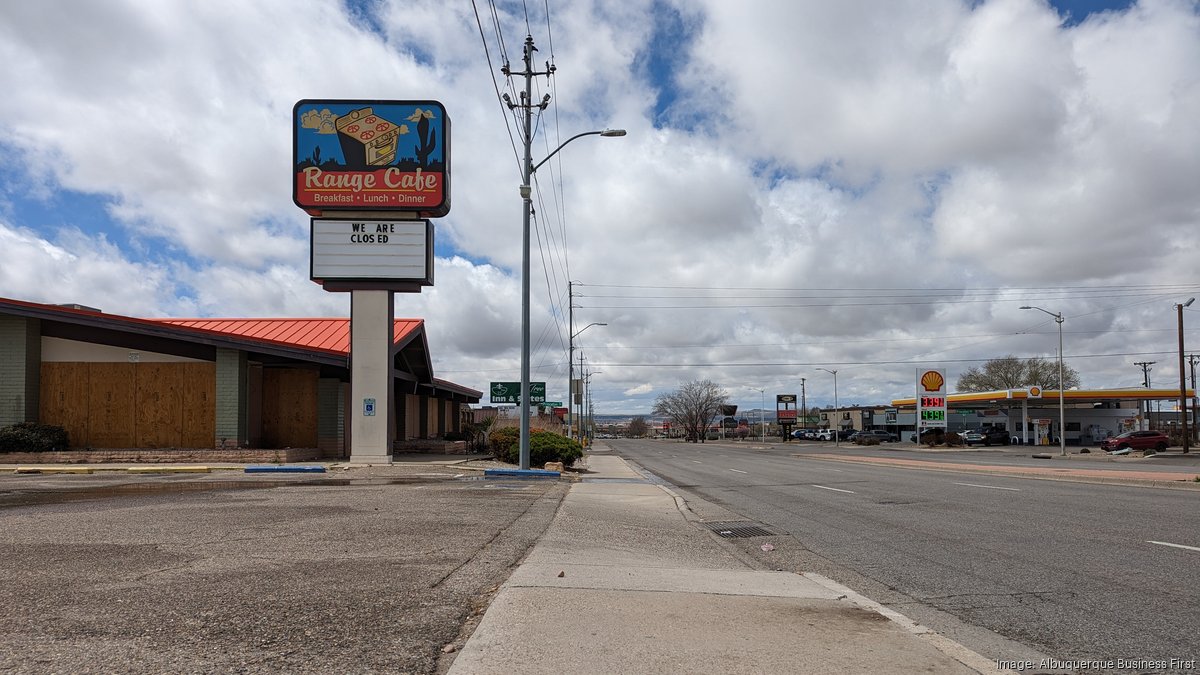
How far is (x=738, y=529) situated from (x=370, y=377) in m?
16.4

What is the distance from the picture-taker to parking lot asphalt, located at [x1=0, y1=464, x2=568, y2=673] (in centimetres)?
473

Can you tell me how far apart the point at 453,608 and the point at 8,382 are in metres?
26.2

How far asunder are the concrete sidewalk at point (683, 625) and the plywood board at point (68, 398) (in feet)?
77.1

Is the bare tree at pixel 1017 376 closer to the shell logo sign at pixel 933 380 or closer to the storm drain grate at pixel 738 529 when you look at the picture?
the shell logo sign at pixel 933 380

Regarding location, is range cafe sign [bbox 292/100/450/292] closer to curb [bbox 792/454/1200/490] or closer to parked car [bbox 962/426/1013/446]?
curb [bbox 792/454/1200/490]

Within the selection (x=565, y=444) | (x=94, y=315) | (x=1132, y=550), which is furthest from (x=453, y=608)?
(x=94, y=315)

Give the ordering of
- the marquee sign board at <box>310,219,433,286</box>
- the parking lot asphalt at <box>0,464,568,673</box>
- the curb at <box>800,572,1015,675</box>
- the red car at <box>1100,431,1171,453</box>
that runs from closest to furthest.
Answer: the parking lot asphalt at <box>0,464,568,673</box> < the curb at <box>800,572,1015,675</box> < the marquee sign board at <box>310,219,433,286</box> < the red car at <box>1100,431,1171,453</box>

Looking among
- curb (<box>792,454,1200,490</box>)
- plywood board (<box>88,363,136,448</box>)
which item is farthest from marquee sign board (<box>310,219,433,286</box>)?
curb (<box>792,454,1200,490</box>)

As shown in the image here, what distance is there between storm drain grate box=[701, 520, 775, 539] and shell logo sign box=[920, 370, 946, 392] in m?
63.1

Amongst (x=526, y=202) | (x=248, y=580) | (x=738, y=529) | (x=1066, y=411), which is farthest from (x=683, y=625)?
(x=1066, y=411)

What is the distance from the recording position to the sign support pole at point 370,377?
26.1 metres

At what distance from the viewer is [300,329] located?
3281cm

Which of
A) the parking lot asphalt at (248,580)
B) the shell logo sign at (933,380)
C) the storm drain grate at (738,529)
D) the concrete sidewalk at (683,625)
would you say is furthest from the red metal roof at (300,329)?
the shell logo sign at (933,380)

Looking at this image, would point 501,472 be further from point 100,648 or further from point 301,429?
point 100,648
